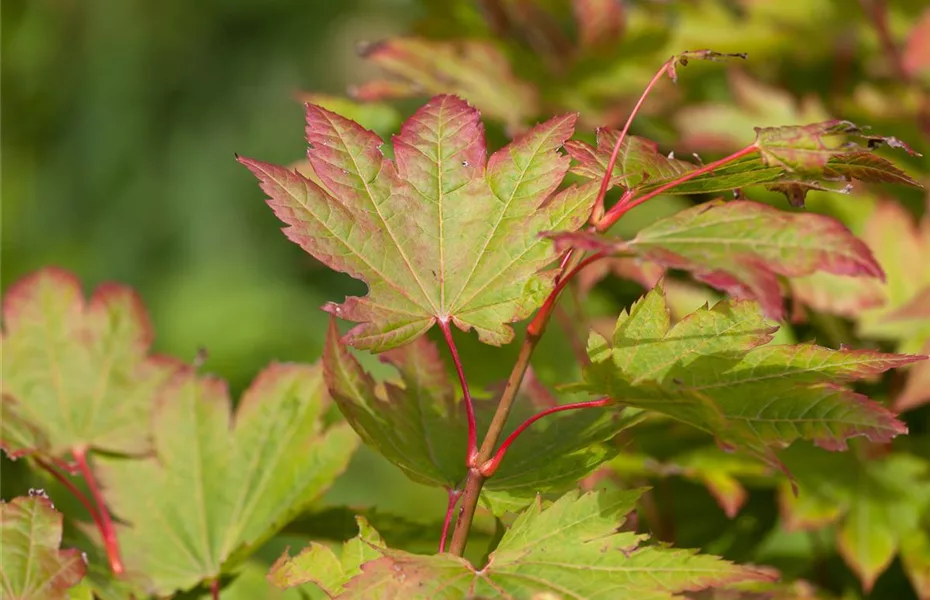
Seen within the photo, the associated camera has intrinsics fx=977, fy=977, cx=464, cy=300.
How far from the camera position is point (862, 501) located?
43.8 inches

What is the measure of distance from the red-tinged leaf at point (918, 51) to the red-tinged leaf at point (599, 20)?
39cm

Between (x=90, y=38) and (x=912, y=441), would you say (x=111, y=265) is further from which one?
(x=912, y=441)

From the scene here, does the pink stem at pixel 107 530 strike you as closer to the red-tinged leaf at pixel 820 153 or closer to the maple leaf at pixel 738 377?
the maple leaf at pixel 738 377

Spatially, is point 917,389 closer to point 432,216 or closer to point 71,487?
point 432,216

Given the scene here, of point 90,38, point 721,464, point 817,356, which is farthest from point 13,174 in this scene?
point 817,356

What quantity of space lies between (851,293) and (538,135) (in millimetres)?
596

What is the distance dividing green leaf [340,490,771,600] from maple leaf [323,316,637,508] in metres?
0.05

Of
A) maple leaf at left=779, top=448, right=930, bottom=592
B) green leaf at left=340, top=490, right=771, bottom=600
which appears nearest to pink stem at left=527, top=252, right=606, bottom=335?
green leaf at left=340, top=490, right=771, bottom=600

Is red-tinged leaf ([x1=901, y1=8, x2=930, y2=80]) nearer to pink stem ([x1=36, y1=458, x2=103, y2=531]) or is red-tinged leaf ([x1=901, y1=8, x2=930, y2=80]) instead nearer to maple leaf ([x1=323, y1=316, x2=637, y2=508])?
maple leaf ([x1=323, y1=316, x2=637, y2=508])

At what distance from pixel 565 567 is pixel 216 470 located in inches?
15.8

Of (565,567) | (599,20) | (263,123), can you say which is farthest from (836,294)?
(263,123)

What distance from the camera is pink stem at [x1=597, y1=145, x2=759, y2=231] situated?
645mm

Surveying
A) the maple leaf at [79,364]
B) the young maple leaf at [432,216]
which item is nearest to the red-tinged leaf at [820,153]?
the young maple leaf at [432,216]

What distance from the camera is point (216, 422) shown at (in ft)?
2.99
